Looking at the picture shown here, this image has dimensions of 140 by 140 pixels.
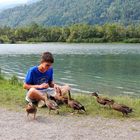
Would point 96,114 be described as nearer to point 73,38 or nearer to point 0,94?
point 0,94

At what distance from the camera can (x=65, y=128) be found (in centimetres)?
1010

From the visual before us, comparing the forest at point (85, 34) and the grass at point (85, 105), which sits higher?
the grass at point (85, 105)

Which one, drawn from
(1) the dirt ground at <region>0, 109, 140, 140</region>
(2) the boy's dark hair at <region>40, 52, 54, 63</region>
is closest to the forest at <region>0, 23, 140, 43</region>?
(2) the boy's dark hair at <region>40, 52, 54, 63</region>

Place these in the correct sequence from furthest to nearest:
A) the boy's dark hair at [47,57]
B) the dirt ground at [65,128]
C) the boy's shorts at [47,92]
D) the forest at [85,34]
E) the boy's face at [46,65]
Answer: the forest at [85,34] → the boy's shorts at [47,92] → the boy's face at [46,65] → the boy's dark hair at [47,57] → the dirt ground at [65,128]

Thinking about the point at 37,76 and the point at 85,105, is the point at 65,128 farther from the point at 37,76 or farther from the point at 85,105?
the point at 85,105

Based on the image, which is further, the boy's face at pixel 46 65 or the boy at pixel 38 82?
the boy at pixel 38 82

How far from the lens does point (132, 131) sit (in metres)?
9.92

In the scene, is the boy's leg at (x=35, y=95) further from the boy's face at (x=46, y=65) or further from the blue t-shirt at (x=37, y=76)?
the boy's face at (x=46, y=65)

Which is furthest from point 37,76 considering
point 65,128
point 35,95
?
point 65,128

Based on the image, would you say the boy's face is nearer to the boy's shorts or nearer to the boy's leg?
the boy's leg

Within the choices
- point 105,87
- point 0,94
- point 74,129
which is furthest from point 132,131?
point 105,87

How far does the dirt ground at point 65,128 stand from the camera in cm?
927

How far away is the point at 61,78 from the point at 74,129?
2410 centimetres

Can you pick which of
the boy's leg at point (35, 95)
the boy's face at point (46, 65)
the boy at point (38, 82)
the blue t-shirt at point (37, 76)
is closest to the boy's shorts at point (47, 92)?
the boy at point (38, 82)
